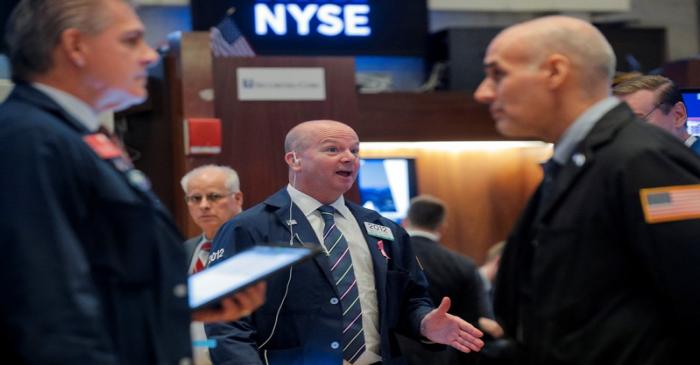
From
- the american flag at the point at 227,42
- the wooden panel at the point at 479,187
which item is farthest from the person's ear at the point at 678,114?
the wooden panel at the point at 479,187

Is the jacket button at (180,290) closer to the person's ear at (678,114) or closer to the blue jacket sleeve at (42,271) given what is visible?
the blue jacket sleeve at (42,271)

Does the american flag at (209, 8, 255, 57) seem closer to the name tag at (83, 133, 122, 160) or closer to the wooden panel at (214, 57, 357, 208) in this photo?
the wooden panel at (214, 57, 357, 208)

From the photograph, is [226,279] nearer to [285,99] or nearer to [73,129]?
[73,129]

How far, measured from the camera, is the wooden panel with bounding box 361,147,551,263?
9109 millimetres

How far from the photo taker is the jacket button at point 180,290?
2285mm

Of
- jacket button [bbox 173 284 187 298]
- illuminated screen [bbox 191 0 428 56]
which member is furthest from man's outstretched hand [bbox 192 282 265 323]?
illuminated screen [bbox 191 0 428 56]

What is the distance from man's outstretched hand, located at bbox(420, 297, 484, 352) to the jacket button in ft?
4.96

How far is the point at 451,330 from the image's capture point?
3.74m

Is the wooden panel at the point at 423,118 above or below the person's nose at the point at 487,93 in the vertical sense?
below

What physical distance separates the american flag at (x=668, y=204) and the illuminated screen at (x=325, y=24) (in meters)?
6.63

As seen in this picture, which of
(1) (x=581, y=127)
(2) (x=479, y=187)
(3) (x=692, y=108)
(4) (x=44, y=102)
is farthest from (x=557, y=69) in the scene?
(2) (x=479, y=187)

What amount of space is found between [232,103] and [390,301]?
10.8 ft

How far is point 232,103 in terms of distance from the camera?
7.02 meters

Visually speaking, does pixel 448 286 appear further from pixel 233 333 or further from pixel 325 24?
pixel 325 24
